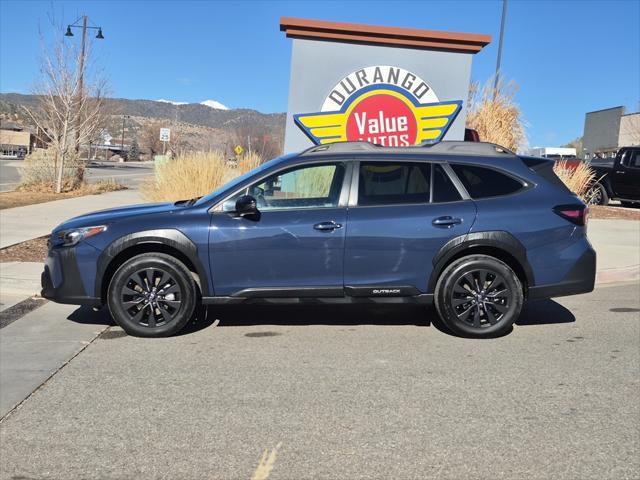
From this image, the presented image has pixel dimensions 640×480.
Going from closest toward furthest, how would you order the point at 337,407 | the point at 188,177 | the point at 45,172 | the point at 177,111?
the point at 337,407 → the point at 188,177 → the point at 45,172 → the point at 177,111

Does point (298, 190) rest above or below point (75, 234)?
above

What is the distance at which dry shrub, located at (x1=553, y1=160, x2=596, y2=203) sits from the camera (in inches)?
646

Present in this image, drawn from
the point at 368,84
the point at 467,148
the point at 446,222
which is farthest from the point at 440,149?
the point at 368,84

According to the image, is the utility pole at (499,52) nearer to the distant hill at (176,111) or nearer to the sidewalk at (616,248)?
the sidewalk at (616,248)

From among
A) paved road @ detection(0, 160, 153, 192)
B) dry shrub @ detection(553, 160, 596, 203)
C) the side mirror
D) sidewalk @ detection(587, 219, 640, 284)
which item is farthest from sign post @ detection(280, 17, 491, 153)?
paved road @ detection(0, 160, 153, 192)

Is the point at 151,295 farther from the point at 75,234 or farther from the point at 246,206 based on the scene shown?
the point at 246,206

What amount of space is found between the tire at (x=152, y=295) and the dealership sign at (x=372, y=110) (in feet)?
24.4

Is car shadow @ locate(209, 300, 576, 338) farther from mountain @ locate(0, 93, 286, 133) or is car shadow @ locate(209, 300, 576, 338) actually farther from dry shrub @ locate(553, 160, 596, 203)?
mountain @ locate(0, 93, 286, 133)

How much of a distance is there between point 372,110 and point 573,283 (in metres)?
7.60

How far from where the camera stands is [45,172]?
2025 centimetres

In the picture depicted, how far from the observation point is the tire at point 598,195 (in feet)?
60.3

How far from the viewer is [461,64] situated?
12.6m

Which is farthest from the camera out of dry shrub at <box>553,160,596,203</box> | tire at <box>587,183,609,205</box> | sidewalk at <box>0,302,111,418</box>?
tire at <box>587,183,609,205</box>

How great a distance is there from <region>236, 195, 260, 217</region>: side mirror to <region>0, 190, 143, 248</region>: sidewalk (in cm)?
578
